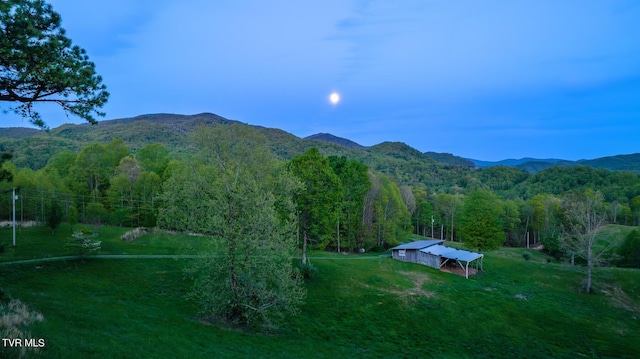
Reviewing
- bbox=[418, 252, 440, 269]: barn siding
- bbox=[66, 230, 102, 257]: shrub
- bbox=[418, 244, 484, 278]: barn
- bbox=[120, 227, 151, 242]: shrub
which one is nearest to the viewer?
bbox=[66, 230, 102, 257]: shrub

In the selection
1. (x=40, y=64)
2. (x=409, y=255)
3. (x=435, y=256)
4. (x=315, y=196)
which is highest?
(x=40, y=64)

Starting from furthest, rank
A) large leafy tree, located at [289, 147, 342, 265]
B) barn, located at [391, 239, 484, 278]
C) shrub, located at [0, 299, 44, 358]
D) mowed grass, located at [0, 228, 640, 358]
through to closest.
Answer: barn, located at [391, 239, 484, 278], large leafy tree, located at [289, 147, 342, 265], mowed grass, located at [0, 228, 640, 358], shrub, located at [0, 299, 44, 358]

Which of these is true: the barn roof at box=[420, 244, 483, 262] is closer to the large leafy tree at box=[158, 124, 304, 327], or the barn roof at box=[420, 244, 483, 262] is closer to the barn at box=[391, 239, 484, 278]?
the barn at box=[391, 239, 484, 278]

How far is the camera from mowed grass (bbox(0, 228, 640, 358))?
16281 mm

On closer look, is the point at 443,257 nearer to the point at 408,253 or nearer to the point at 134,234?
the point at 408,253

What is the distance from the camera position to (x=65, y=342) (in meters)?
11.6

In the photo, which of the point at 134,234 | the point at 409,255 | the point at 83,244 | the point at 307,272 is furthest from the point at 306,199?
the point at 134,234

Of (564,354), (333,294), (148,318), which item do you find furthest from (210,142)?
(564,354)

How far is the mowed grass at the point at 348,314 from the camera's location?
16281 millimetres

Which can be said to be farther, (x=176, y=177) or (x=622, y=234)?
(x=622, y=234)

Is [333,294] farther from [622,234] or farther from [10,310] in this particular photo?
[622,234]

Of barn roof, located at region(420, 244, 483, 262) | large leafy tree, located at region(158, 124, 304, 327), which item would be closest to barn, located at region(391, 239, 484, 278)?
barn roof, located at region(420, 244, 483, 262)

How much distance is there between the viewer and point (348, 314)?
27.9 metres

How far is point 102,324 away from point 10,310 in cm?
366
